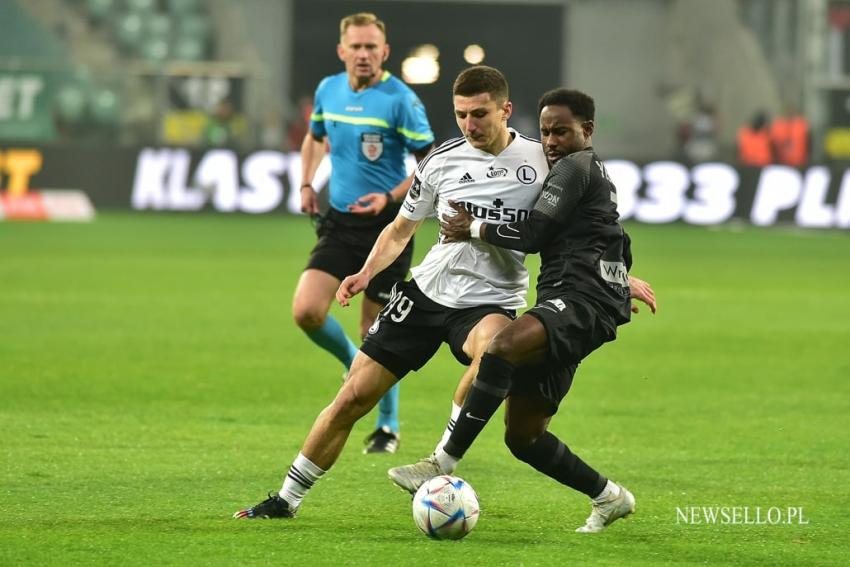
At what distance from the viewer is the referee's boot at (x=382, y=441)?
8094mm

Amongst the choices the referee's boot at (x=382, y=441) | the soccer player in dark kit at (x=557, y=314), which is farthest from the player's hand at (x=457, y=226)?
the referee's boot at (x=382, y=441)

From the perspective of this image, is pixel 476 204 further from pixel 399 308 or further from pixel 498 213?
pixel 399 308

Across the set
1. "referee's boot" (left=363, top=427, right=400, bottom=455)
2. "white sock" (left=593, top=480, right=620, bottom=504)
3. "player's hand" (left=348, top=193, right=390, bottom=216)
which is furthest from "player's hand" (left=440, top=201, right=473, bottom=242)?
"referee's boot" (left=363, top=427, right=400, bottom=455)

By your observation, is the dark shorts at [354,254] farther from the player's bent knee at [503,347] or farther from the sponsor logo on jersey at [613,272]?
the player's bent knee at [503,347]

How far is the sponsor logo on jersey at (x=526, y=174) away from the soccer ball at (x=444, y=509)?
1.30 metres

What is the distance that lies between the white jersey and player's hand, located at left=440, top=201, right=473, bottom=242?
96 mm

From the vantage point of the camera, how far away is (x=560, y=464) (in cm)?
614

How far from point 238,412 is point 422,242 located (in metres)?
13.6

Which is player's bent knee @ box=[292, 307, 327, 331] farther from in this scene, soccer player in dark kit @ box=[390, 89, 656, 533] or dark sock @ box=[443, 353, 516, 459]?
dark sock @ box=[443, 353, 516, 459]

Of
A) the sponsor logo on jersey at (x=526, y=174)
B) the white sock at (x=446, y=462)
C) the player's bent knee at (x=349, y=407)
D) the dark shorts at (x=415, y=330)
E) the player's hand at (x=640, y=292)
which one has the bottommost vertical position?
the white sock at (x=446, y=462)

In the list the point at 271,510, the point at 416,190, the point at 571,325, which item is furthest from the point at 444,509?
the point at 416,190

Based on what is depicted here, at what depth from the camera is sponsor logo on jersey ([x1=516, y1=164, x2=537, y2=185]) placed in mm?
6402

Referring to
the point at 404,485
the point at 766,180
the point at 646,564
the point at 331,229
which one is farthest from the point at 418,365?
the point at 766,180

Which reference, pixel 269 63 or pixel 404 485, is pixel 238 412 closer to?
pixel 404 485
